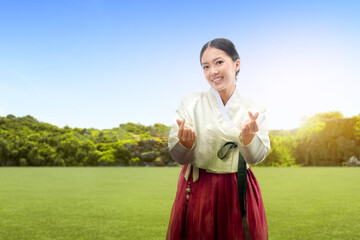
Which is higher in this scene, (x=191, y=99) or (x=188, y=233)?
(x=191, y=99)

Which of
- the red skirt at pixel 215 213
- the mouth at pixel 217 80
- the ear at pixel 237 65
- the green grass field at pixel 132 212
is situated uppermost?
the ear at pixel 237 65

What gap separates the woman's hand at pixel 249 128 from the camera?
1710 mm

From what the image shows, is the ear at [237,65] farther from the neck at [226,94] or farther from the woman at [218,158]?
the neck at [226,94]

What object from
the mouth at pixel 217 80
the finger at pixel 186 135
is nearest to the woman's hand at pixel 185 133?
the finger at pixel 186 135

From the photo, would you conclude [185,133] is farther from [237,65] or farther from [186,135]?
[237,65]

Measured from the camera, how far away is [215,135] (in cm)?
188

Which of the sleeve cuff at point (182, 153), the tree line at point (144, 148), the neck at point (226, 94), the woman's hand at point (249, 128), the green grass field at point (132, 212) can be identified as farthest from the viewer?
Answer: the tree line at point (144, 148)

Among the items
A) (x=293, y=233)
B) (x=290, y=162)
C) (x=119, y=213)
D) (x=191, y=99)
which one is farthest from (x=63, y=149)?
(x=191, y=99)

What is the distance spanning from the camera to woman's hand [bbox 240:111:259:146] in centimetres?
171

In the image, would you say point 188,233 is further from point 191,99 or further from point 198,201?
point 191,99

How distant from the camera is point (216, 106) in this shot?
6.52 feet

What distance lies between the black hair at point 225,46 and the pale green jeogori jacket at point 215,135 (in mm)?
231

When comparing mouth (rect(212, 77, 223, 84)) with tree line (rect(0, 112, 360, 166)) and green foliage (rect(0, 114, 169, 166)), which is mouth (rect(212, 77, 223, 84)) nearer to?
tree line (rect(0, 112, 360, 166))

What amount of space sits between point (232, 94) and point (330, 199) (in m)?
5.92
